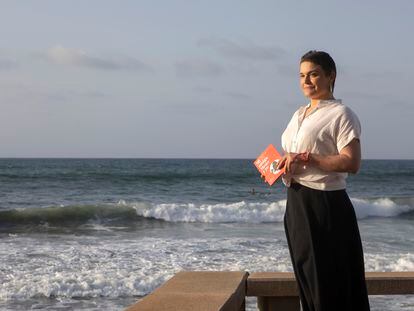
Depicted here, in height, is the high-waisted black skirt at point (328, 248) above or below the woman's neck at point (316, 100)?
below

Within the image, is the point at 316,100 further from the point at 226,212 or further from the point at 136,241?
the point at 226,212

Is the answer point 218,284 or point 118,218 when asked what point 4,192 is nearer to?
point 118,218

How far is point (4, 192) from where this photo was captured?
73.1 feet

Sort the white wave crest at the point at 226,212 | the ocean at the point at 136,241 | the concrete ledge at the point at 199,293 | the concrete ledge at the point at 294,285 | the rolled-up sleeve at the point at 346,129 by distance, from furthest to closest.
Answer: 1. the white wave crest at the point at 226,212
2. the ocean at the point at 136,241
3. the concrete ledge at the point at 294,285
4. the concrete ledge at the point at 199,293
5. the rolled-up sleeve at the point at 346,129

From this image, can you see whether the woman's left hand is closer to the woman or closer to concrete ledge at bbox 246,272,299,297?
the woman

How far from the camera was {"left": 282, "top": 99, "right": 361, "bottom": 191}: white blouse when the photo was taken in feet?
6.37

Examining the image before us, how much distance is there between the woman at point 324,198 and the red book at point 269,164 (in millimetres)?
38

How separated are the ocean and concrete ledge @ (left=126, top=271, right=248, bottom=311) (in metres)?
2.98

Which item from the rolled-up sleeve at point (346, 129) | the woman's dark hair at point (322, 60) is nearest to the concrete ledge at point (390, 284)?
the rolled-up sleeve at point (346, 129)

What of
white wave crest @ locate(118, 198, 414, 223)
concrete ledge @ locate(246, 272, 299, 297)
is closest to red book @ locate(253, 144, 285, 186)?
concrete ledge @ locate(246, 272, 299, 297)

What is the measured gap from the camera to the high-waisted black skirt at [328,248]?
1.96 m

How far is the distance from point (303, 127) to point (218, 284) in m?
0.72

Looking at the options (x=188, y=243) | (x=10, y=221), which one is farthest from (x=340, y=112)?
(x=10, y=221)

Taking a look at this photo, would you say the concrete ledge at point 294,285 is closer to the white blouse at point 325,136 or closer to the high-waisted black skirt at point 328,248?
the high-waisted black skirt at point 328,248
